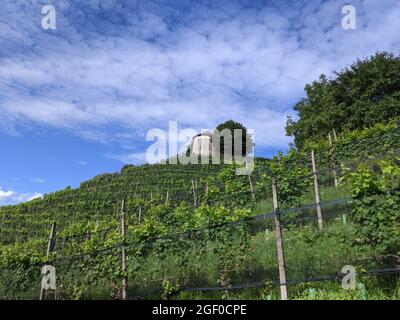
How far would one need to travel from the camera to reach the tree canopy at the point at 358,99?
29516mm

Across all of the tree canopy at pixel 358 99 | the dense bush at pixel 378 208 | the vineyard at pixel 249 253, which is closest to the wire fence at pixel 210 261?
the vineyard at pixel 249 253

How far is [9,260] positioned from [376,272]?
9572 millimetres

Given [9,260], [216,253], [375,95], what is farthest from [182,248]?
[375,95]

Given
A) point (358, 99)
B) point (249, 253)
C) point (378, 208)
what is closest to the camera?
point (378, 208)

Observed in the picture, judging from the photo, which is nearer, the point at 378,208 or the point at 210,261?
the point at 378,208

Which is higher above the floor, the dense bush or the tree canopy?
the tree canopy

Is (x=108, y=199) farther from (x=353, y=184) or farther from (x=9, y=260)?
(x=353, y=184)

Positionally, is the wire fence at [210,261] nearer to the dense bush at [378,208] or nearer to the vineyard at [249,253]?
the vineyard at [249,253]

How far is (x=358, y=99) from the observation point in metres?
31.6

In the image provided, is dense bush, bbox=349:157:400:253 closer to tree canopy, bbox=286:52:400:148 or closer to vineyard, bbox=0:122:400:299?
vineyard, bbox=0:122:400:299

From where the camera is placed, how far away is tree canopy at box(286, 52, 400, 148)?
2952cm

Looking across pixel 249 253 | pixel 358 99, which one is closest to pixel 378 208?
pixel 249 253

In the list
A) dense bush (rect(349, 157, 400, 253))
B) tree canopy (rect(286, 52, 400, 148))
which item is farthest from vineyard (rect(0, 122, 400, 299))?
tree canopy (rect(286, 52, 400, 148))

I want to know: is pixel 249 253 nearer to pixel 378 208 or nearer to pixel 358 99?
pixel 378 208
